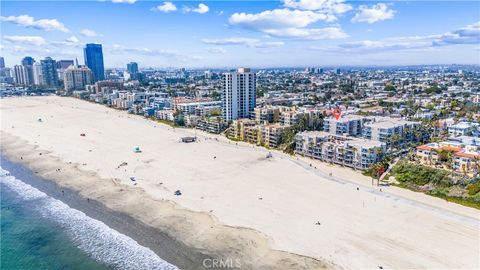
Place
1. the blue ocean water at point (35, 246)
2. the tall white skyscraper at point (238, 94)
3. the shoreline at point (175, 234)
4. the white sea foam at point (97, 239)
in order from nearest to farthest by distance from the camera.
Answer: the shoreline at point (175, 234)
the white sea foam at point (97, 239)
the blue ocean water at point (35, 246)
the tall white skyscraper at point (238, 94)

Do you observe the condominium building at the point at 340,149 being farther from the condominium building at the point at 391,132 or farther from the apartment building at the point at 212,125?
the apartment building at the point at 212,125

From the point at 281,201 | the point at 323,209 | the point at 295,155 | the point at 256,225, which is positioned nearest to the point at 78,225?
the point at 256,225

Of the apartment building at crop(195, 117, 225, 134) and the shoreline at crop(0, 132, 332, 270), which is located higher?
the apartment building at crop(195, 117, 225, 134)

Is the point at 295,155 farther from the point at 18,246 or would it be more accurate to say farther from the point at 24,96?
the point at 24,96

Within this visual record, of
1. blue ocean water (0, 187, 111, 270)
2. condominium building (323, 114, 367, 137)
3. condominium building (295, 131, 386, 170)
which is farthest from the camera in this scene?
condominium building (323, 114, 367, 137)

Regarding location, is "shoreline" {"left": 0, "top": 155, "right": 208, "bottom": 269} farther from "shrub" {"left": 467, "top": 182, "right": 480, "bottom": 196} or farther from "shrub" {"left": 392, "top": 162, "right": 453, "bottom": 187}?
"shrub" {"left": 467, "top": 182, "right": 480, "bottom": 196}

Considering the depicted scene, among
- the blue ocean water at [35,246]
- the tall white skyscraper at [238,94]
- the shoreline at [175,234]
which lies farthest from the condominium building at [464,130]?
the blue ocean water at [35,246]

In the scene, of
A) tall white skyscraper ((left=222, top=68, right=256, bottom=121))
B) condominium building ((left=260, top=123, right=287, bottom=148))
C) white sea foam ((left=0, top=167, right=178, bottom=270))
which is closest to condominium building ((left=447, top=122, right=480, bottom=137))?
condominium building ((left=260, top=123, right=287, bottom=148))
